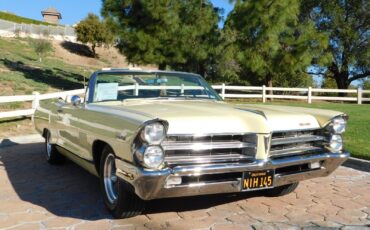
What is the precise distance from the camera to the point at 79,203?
4977 millimetres

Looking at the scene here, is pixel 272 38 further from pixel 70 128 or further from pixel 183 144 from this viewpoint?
pixel 183 144

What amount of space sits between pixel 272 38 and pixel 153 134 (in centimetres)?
1970

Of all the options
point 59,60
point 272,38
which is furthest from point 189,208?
point 59,60

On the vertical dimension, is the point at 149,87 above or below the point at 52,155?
above

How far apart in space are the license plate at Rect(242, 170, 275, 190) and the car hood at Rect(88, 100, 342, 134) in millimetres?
394

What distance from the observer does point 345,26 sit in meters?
27.3

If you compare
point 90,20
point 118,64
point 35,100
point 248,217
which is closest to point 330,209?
point 248,217

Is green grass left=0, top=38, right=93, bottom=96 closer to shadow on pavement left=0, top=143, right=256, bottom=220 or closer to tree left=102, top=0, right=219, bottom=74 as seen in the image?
shadow on pavement left=0, top=143, right=256, bottom=220

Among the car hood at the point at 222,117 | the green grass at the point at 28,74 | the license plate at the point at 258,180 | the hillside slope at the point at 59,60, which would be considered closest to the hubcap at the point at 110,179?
the car hood at the point at 222,117

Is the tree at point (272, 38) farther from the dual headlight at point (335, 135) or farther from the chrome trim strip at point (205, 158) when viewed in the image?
the chrome trim strip at point (205, 158)

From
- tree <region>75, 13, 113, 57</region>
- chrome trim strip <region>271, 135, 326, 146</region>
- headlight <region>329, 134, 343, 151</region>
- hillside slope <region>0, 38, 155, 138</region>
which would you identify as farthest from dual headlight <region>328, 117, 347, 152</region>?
tree <region>75, 13, 113, 57</region>

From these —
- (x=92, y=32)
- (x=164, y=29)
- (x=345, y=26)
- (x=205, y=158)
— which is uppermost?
(x=92, y=32)

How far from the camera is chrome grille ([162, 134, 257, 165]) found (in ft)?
12.5

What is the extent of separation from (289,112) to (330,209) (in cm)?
119
